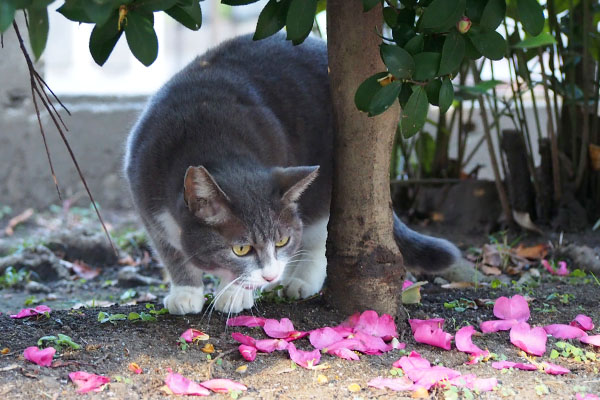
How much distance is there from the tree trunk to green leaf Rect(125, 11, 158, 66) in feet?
2.26

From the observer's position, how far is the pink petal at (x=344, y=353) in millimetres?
1962

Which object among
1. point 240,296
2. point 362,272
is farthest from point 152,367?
point 362,272

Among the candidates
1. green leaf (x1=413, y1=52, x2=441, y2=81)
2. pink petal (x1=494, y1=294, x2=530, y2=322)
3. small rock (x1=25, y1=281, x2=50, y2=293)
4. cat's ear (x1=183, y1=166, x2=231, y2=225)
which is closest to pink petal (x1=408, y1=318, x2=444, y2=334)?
pink petal (x1=494, y1=294, x2=530, y2=322)

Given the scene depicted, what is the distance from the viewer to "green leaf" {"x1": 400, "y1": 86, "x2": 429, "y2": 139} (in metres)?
1.75

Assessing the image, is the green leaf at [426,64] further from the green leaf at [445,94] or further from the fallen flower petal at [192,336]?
the fallen flower petal at [192,336]

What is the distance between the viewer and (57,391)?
5.51 feet

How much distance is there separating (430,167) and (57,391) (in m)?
2.76

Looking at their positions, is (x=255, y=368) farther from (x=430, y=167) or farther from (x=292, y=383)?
(x=430, y=167)

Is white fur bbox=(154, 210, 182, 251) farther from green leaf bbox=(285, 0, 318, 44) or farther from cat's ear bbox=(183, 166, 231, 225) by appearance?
green leaf bbox=(285, 0, 318, 44)

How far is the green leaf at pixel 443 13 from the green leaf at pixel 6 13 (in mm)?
826

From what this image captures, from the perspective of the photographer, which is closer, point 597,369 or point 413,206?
point 597,369

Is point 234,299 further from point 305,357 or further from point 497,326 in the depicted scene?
point 497,326

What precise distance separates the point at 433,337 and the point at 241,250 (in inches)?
24.2

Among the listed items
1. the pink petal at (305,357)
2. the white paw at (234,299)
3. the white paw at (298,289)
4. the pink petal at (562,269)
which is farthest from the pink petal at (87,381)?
the pink petal at (562,269)
